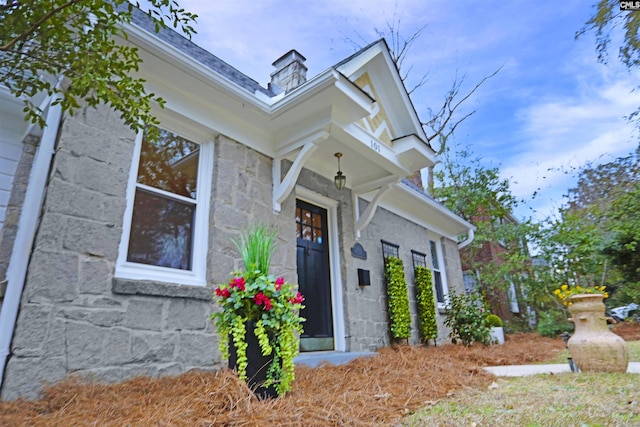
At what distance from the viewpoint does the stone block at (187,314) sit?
2805 mm

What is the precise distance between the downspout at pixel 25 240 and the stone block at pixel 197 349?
42.6 inches

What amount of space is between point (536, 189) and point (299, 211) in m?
9.59

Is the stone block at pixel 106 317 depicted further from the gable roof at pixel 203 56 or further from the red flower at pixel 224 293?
the gable roof at pixel 203 56

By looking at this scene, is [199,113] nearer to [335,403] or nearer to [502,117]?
[335,403]

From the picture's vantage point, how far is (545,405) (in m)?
2.26

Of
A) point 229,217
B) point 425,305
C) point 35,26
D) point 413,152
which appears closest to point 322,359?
point 229,217

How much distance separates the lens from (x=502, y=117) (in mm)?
11211

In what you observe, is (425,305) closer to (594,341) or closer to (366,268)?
(366,268)

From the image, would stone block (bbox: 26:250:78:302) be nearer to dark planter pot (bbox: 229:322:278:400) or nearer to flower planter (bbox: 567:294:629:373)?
dark planter pot (bbox: 229:322:278:400)

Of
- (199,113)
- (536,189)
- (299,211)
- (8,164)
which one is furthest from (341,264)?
(536,189)

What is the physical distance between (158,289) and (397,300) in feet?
11.9

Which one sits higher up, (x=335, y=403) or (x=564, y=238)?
(x=564, y=238)

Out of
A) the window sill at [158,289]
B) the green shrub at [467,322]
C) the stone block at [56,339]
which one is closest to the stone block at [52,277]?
the stone block at [56,339]

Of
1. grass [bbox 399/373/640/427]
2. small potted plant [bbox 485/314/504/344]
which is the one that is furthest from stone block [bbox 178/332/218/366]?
small potted plant [bbox 485/314/504/344]
